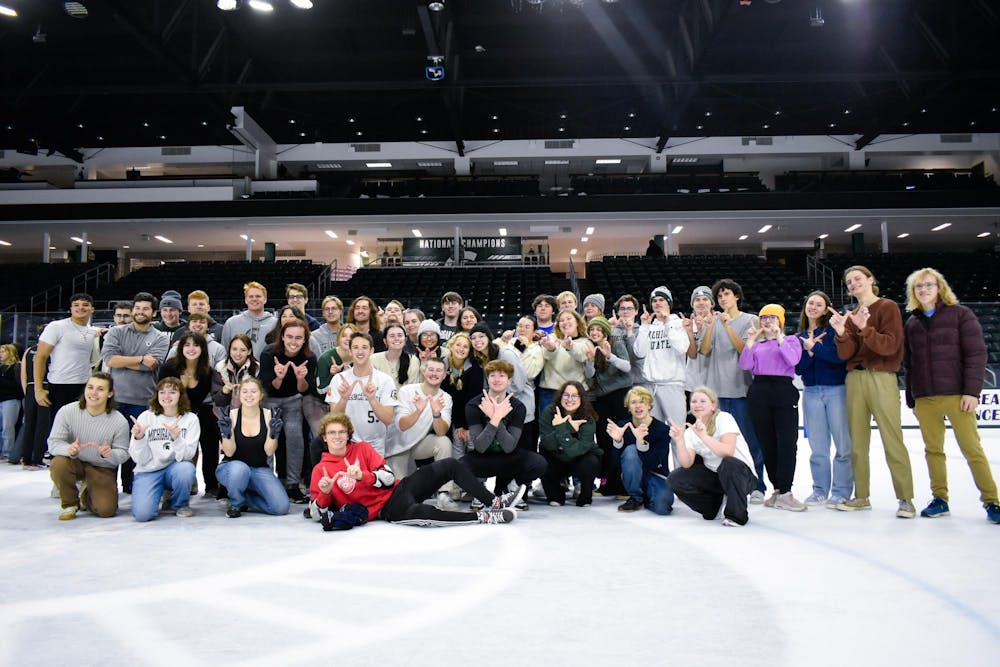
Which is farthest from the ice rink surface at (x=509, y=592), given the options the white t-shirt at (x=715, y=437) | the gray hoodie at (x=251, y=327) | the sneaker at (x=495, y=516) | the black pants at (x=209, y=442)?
the gray hoodie at (x=251, y=327)

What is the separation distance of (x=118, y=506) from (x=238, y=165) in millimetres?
22468

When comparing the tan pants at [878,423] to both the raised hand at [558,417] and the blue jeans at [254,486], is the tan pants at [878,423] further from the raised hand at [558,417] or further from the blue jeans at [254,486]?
the blue jeans at [254,486]

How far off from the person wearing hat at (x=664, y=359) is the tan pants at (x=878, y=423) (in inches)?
48.6

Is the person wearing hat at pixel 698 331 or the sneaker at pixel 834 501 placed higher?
the person wearing hat at pixel 698 331

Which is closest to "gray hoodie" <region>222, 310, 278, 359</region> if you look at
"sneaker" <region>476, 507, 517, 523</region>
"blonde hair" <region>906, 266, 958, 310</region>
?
"sneaker" <region>476, 507, 517, 523</region>

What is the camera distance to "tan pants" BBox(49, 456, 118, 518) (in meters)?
4.50

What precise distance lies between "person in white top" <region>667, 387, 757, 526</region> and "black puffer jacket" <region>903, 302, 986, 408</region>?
4.12 ft

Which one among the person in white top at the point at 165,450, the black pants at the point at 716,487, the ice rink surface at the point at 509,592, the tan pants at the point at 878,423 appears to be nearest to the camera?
the ice rink surface at the point at 509,592

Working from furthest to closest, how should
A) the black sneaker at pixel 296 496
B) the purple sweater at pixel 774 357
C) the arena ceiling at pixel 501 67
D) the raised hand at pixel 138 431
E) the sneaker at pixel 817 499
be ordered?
the arena ceiling at pixel 501 67 < the black sneaker at pixel 296 496 < the sneaker at pixel 817 499 < the purple sweater at pixel 774 357 < the raised hand at pixel 138 431

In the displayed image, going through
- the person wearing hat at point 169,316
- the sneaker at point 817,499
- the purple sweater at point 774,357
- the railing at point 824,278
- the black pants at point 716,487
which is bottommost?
the sneaker at point 817,499

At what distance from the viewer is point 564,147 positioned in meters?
25.0

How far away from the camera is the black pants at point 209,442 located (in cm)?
514

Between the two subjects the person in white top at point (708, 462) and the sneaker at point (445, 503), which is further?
the sneaker at point (445, 503)

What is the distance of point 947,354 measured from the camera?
4176mm
